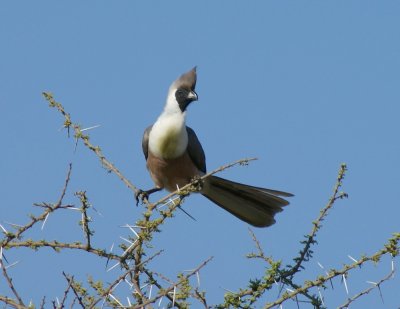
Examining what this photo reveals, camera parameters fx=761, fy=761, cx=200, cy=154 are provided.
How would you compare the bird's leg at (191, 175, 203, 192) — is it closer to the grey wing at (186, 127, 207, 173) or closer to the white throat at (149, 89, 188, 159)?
the white throat at (149, 89, 188, 159)

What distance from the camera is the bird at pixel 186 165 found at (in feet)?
24.6

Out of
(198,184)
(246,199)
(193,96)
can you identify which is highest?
(193,96)

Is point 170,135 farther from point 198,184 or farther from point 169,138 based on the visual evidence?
point 198,184

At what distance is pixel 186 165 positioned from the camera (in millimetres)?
7566

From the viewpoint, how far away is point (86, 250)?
4.17 meters

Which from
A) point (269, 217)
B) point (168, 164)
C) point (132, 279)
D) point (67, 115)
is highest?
point (168, 164)

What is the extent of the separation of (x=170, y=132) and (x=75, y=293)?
3.95 metres

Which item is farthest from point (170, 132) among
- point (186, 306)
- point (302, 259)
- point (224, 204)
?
point (186, 306)

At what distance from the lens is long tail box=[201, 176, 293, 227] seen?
24.4 ft

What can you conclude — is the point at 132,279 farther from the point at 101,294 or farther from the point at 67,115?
the point at 67,115

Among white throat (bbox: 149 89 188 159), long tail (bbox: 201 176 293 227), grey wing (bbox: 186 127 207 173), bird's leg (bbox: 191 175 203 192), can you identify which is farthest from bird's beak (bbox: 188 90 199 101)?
bird's leg (bbox: 191 175 203 192)

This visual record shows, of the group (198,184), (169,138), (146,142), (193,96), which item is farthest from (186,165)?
(198,184)

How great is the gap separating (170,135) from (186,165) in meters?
0.34

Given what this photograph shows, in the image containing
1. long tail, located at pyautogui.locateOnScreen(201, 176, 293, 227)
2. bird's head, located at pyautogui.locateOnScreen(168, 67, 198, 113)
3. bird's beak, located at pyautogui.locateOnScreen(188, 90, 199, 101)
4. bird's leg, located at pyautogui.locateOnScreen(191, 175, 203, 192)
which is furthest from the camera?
bird's head, located at pyautogui.locateOnScreen(168, 67, 198, 113)
